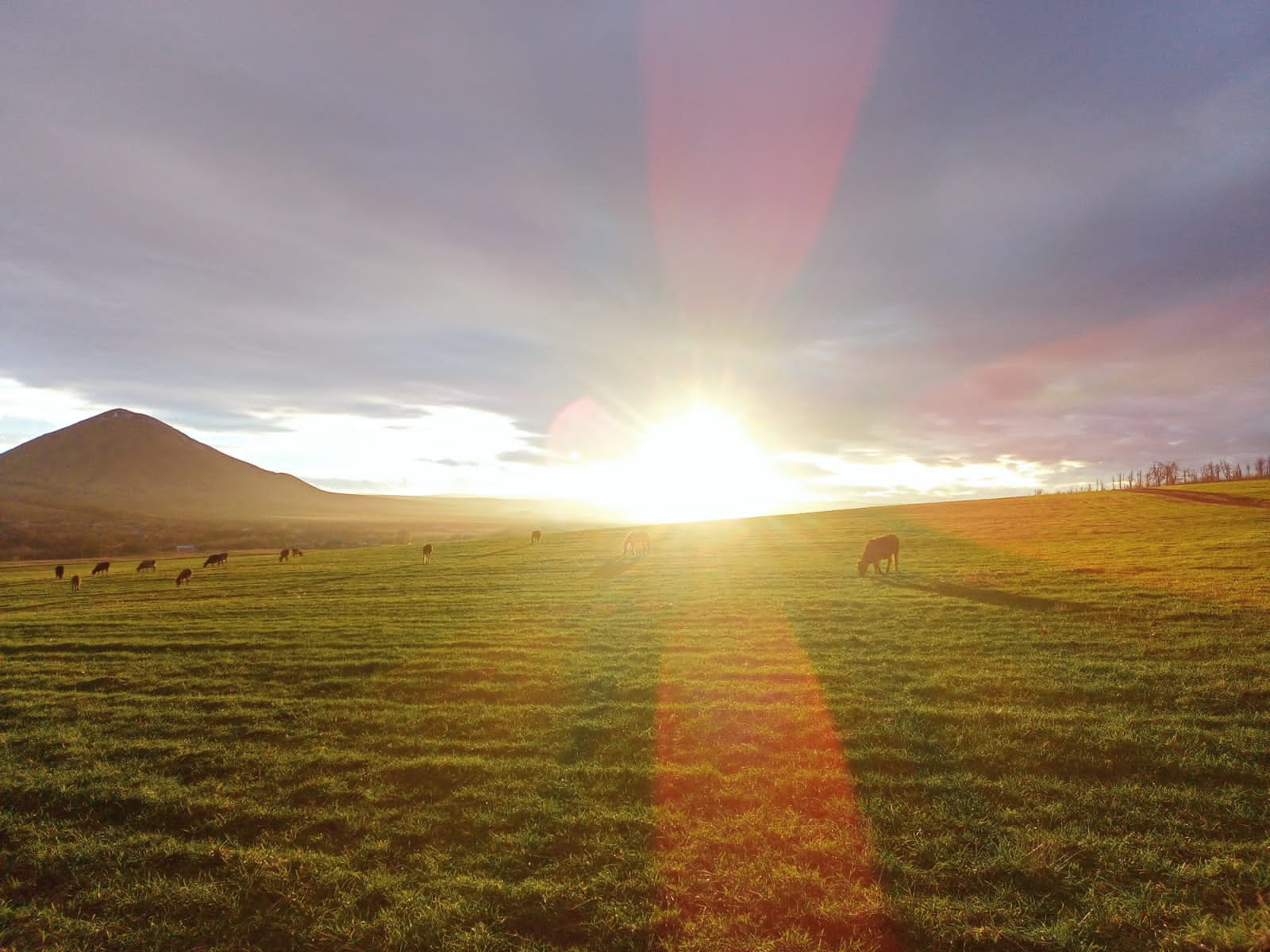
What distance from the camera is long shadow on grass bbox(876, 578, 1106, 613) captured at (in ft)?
69.7

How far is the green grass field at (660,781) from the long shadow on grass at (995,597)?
507mm

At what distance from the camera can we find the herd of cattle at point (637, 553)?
33750 mm

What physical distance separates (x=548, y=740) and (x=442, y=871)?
401 centimetres

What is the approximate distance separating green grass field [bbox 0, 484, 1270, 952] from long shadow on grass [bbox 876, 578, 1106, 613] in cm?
51

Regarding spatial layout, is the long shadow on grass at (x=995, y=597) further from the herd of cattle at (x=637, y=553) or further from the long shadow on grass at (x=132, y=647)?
the long shadow on grass at (x=132, y=647)

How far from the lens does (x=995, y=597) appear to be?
2403cm

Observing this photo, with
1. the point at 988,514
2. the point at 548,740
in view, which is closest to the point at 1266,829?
the point at 548,740

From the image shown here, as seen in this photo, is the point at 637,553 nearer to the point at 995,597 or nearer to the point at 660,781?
the point at 995,597

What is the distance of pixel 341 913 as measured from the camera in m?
6.93

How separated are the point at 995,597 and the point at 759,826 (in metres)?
20.2

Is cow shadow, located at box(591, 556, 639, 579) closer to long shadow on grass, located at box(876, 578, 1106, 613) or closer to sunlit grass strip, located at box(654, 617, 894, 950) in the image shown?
long shadow on grass, located at box(876, 578, 1106, 613)

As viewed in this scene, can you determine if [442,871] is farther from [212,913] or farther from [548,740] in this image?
[548,740]

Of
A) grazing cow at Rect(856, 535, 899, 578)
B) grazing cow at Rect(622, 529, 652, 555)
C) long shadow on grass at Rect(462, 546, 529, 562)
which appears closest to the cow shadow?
grazing cow at Rect(622, 529, 652, 555)

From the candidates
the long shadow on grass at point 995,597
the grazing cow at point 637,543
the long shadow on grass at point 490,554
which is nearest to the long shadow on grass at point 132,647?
the long shadow on grass at point 995,597
